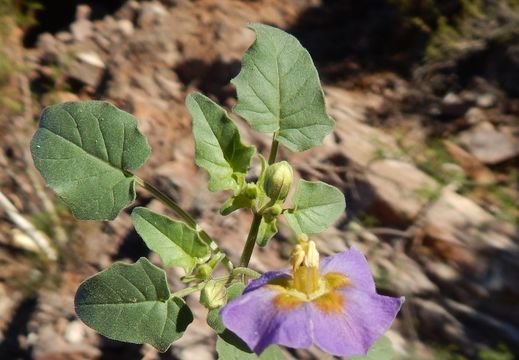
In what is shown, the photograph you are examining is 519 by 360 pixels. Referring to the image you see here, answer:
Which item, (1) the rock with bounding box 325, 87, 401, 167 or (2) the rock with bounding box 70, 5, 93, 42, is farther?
(2) the rock with bounding box 70, 5, 93, 42

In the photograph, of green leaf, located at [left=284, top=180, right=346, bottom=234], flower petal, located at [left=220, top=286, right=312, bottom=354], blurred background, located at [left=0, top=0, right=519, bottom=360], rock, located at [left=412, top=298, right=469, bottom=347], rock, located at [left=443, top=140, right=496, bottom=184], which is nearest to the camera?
flower petal, located at [left=220, top=286, right=312, bottom=354]

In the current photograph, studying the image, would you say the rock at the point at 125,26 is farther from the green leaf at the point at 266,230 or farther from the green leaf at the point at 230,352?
the green leaf at the point at 230,352

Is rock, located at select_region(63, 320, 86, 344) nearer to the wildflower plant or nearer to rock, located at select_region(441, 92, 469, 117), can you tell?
the wildflower plant

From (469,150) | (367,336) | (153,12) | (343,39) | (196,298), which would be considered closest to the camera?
(367,336)

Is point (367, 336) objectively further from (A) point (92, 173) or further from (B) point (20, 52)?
(B) point (20, 52)

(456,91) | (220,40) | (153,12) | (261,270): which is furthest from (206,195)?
(456,91)

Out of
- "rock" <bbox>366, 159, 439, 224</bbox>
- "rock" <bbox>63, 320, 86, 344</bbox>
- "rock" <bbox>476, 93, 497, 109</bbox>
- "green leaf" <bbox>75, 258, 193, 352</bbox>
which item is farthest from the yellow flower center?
"rock" <bbox>476, 93, 497, 109</bbox>

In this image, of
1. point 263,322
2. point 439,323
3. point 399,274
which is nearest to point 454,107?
point 399,274

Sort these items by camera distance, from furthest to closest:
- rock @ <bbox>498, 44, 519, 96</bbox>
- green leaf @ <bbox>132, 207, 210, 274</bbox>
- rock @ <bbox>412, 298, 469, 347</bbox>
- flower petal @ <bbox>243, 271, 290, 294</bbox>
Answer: rock @ <bbox>498, 44, 519, 96</bbox> < rock @ <bbox>412, 298, 469, 347</bbox> < green leaf @ <bbox>132, 207, 210, 274</bbox> < flower petal @ <bbox>243, 271, 290, 294</bbox>
